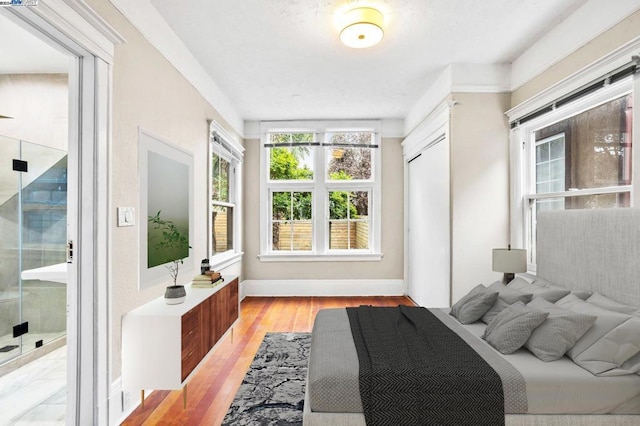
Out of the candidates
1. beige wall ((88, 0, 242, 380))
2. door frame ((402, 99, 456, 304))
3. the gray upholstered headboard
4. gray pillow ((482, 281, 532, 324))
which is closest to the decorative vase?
beige wall ((88, 0, 242, 380))

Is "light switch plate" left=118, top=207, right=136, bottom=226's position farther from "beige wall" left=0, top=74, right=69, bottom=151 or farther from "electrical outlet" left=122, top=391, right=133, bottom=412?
"beige wall" left=0, top=74, right=69, bottom=151

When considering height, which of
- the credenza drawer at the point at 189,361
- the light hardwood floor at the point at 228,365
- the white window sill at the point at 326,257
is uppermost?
the white window sill at the point at 326,257

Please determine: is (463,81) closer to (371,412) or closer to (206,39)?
(206,39)

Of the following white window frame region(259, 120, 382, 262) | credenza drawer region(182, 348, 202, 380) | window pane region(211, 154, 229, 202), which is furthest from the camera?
white window frame region(259, 120, 382, 262)

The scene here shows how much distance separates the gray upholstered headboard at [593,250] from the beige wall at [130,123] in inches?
123

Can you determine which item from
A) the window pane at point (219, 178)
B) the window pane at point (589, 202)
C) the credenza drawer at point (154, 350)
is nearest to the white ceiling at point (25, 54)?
the window pane at point (219, 178)

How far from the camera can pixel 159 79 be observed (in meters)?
2.78

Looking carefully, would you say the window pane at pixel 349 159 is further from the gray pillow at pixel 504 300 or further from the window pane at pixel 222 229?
the gray pillow at pixel 504 300

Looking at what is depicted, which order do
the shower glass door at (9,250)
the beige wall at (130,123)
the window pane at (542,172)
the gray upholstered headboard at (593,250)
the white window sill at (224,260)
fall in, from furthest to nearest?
1. the white window sill at (224,260)
2. the window pane at (542,172)
3. the shower glass door at (9,250)
4. the beige wall at (130,123)
5. the gray upholstered headboard at (593,250)

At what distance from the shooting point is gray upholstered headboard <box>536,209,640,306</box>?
2.09m

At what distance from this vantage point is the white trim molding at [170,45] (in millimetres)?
2396

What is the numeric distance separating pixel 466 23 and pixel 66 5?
9.12ft

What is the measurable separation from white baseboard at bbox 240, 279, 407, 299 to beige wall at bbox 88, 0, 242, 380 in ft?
9.44

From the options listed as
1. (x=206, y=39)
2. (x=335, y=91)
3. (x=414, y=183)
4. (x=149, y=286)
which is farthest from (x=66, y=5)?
(x=414, y=183)
